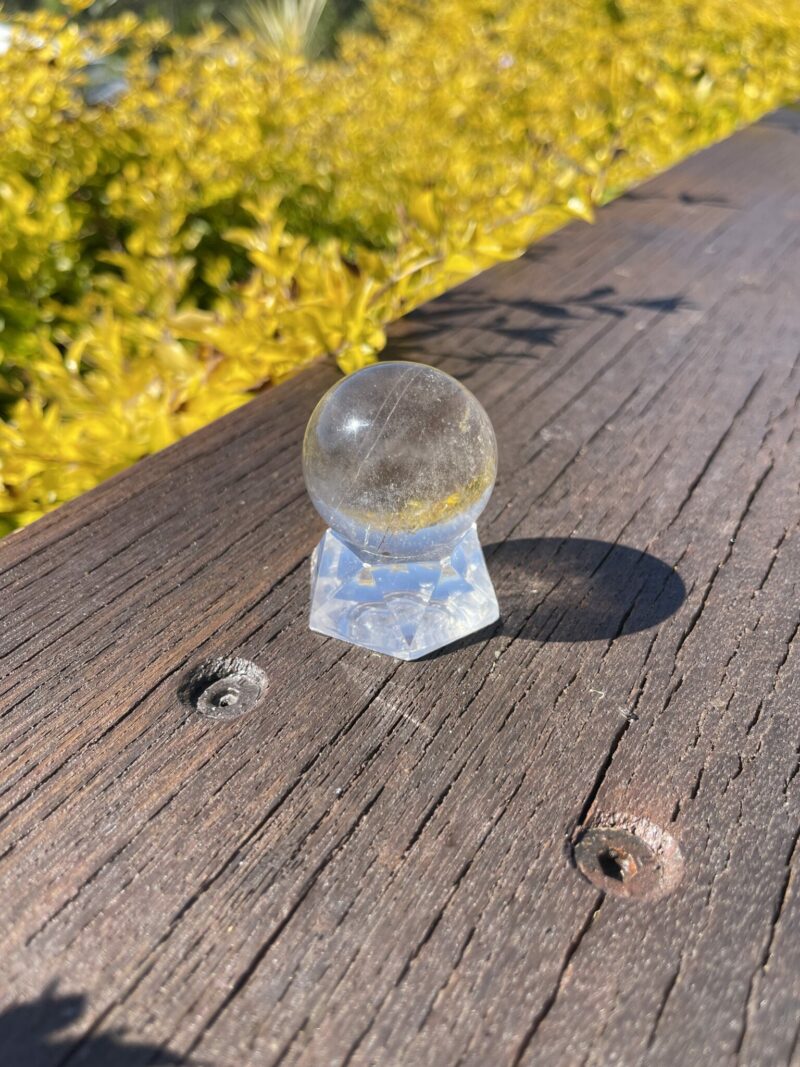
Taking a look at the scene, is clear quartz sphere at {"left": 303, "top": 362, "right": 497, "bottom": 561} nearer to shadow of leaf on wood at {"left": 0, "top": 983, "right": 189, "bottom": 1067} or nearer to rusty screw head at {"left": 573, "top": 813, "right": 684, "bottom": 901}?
rusty screw head at {"left": 573, "top": 813, "right": 684, "bottom": 901}

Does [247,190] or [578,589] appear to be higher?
[247,190]

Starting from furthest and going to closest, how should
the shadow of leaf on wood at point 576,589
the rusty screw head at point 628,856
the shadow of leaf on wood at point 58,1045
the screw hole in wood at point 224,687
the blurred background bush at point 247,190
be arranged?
the blurred background bush at point 247,190 < the shadow of leaf on wood at point 576,589 < the screw hole in wood at point 224,687 < the rusty screw head at point 628,856 < the shadow of leaf on wood at point 58,1045

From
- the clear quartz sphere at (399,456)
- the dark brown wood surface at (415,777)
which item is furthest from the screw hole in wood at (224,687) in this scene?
the clear quartz sphere at (399,456)

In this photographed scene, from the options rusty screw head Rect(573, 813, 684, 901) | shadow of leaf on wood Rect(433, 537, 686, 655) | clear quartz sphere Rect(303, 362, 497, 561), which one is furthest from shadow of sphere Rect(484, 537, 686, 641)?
rusty screw head Rect(573, 813, 684, 901)

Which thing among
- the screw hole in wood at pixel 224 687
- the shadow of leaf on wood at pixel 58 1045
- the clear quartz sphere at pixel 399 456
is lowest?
the screw hole in wood at pixel 224 687

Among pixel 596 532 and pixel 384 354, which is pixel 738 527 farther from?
pixel 384 354

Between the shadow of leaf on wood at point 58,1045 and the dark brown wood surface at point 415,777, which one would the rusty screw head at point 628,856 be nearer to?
the dark brown wood surface at point 415,777

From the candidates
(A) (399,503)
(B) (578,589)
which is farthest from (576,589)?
(A) (399,503)

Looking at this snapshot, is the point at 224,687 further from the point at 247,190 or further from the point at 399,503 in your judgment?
the point at 247,190
